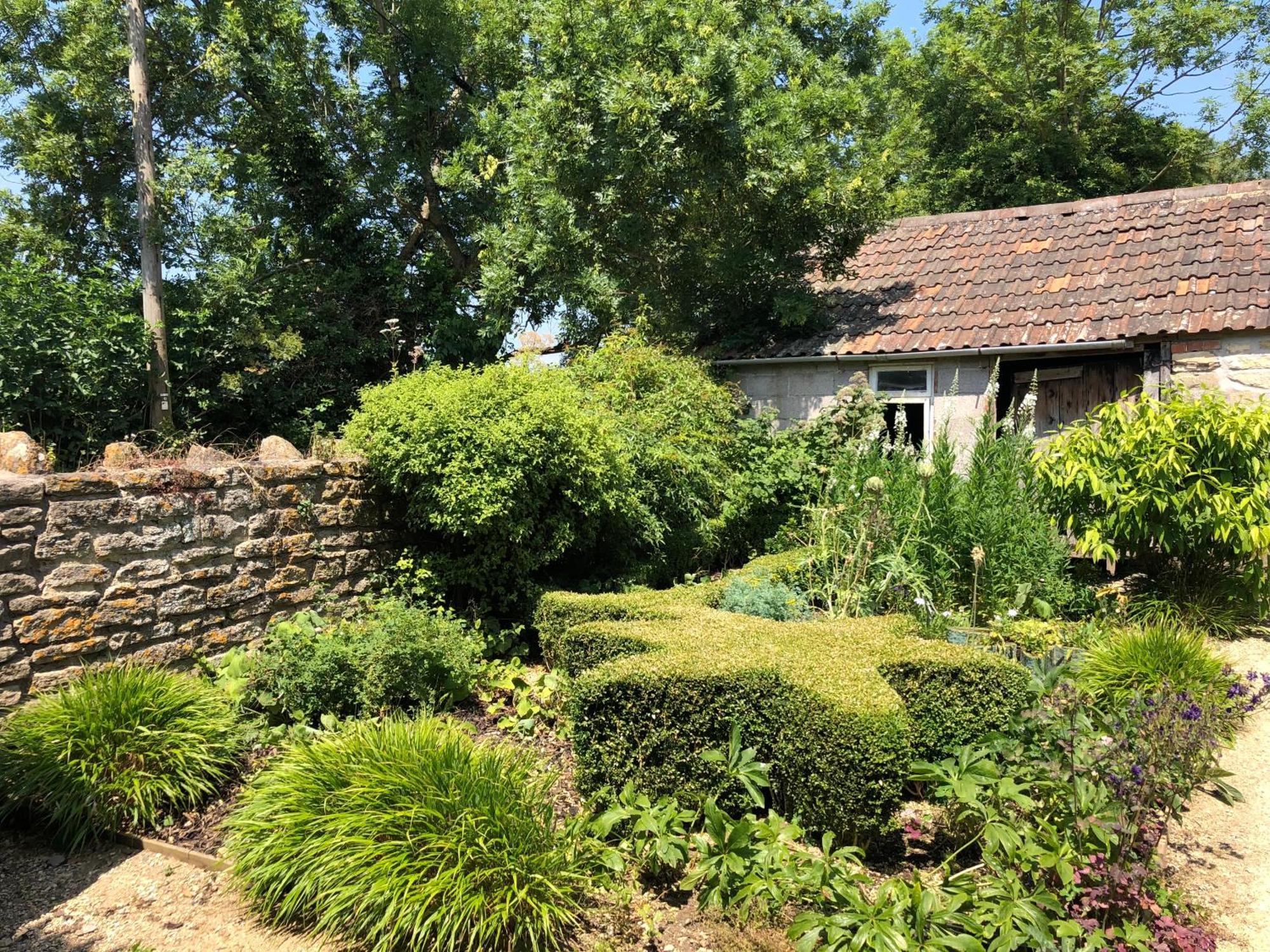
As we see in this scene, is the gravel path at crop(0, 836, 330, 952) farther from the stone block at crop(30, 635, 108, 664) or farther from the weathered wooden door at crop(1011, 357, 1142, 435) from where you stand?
the weathered wooden door at crop(1011, 357, 1142, 435)

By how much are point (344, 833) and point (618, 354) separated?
20.5 feet

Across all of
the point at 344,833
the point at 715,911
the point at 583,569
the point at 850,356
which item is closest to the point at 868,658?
the point at 715,911

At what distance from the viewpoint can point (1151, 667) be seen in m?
5.03

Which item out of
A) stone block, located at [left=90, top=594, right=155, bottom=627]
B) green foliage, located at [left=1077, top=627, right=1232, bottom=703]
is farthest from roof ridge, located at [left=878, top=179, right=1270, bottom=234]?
stone block, located at [left=90, top=594, right=155, bottom=627]

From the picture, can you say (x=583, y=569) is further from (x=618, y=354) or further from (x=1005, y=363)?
(x=1005, y=363)

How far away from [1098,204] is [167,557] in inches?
491

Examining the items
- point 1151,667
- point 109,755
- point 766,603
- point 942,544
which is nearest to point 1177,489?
point 942,544

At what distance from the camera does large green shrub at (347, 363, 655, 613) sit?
231 inches

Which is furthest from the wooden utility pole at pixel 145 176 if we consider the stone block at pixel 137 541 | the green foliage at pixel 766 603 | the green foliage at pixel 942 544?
the green foliage at pixel 942 544

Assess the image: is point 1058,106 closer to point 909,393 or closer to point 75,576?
point 909,393

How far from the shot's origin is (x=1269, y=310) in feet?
27.9

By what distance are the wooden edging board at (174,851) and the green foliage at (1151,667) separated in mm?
Result: 4667

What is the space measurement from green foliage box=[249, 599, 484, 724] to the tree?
48.3 feet

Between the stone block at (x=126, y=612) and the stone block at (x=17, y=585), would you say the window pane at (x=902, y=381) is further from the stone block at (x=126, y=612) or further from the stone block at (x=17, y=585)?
the stone block at (x=17, y=585)
